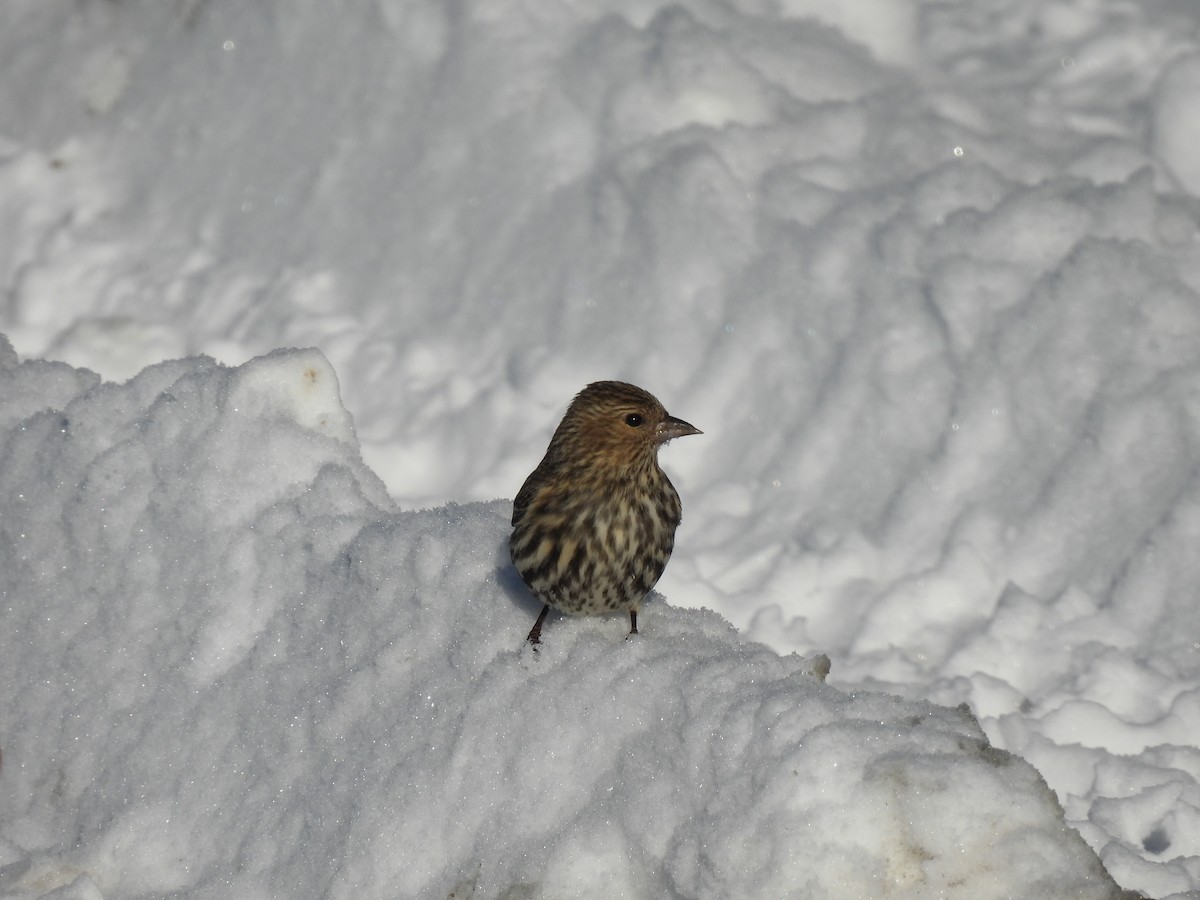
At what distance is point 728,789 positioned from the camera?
334cm

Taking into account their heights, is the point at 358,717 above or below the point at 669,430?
below

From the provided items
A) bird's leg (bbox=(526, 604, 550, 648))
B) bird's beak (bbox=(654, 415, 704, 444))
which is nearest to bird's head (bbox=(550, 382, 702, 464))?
bird's beak (bbox=(654, 415, 704, 444))

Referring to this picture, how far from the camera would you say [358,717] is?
4168 millimetres

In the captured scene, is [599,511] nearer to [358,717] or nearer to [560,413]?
[358,717]

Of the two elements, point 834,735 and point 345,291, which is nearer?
point 834,735

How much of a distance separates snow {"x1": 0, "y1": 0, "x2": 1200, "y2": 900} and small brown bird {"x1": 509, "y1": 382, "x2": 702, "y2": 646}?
0.79 ft

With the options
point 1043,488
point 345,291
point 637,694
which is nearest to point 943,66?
point 1043,488

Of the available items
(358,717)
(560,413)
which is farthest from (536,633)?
(560,413)

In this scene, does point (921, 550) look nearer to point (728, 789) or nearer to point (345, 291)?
point (728, 789)

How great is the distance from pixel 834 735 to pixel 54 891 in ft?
7.95

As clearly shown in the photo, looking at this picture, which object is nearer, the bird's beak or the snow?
the snow

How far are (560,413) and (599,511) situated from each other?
2775 millimetres

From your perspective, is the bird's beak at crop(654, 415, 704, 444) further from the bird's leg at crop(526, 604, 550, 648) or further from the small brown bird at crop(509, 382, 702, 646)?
the bird's leg at crop(526, 604, 550, 648)

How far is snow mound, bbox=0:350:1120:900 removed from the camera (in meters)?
3.20
